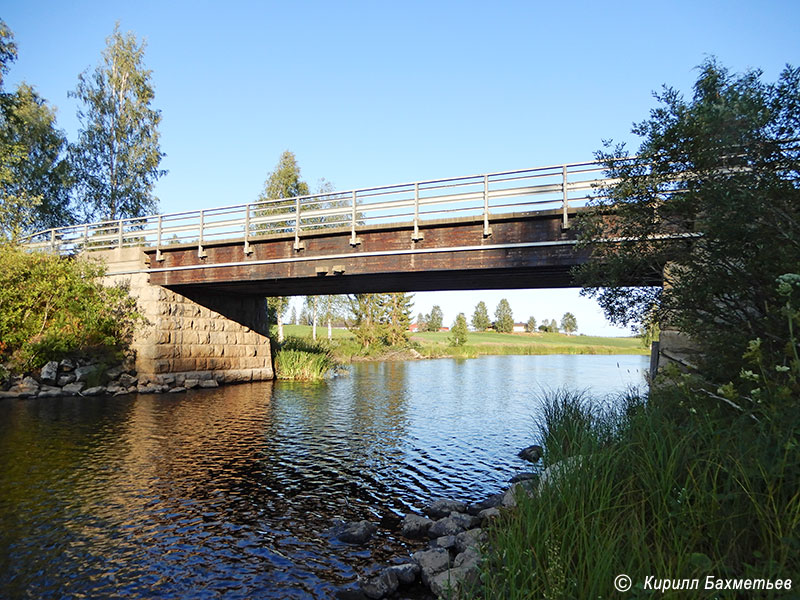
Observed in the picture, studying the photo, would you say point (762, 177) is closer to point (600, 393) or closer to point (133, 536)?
point (133, 536)

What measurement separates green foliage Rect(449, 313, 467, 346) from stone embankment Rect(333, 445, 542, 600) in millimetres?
59153

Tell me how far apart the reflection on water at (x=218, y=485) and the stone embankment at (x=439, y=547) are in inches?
11.4

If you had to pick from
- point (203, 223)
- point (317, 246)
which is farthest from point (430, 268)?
point (203, 223)

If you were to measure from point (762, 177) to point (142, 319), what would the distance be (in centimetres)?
2347

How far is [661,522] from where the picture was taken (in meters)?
3.95

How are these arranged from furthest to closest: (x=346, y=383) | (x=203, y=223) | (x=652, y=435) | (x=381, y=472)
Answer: (x=346, y=383) < (x=203, y=223) < (x=381, y=472) < (x=652, y=435)

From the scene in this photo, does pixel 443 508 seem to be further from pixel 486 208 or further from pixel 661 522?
pixel 486 208

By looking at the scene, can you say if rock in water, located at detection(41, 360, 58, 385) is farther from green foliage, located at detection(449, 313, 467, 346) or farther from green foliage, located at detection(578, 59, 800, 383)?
green foliage, located at detection(449, 313, 467, 346)

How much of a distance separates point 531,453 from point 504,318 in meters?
121

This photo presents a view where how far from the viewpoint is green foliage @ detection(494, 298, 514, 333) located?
129m

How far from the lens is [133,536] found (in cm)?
667

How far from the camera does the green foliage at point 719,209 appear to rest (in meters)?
6.04

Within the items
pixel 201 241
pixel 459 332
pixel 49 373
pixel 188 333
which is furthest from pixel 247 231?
pixel 459 332

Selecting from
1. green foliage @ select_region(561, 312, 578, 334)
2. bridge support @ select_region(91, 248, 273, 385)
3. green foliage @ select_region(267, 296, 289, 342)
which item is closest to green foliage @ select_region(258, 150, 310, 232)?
green foliage @ select_region(267, 296, 289, 342)
